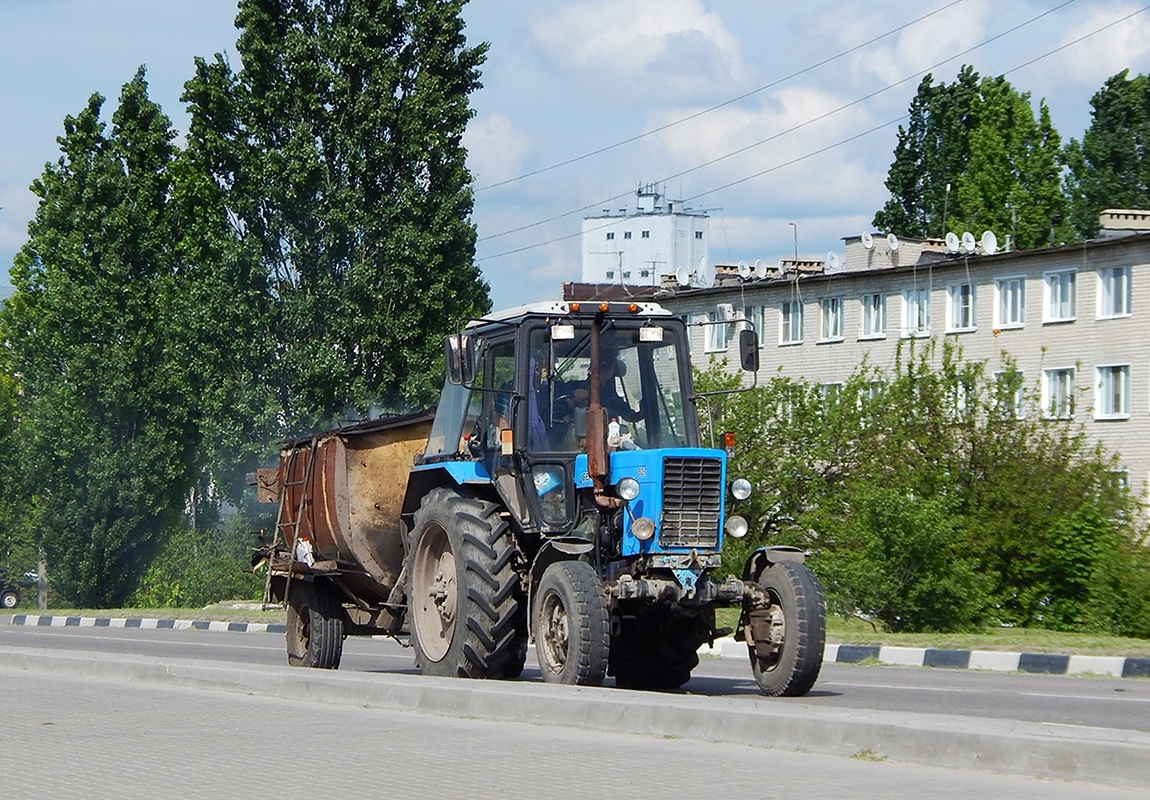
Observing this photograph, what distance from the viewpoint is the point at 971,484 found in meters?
32.8

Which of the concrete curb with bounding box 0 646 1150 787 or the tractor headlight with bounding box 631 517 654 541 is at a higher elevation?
the tractor headlight with bounding box 631 517 654 541

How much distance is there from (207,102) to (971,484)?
77.2 ft

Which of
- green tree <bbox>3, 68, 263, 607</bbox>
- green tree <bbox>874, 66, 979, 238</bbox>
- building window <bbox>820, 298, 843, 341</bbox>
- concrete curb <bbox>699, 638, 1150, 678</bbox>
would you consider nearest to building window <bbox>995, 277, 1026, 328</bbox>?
building window <bbox>820, 298, 843, 341</bbox>

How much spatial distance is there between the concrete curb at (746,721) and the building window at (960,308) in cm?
4772

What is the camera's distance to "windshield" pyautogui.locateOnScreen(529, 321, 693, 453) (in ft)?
44.2

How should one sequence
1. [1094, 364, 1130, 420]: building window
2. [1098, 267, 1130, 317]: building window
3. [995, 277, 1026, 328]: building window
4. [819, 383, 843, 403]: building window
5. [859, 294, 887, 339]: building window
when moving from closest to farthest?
[819, 383, 843, 403]: building window
[1098, 267, 1130, 317]: building window
[1094, 364, 1130, 420]: building window
[995, 277, 1026, 328]: building window
[859, 294, 887, 339]: building window

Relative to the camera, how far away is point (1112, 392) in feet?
177

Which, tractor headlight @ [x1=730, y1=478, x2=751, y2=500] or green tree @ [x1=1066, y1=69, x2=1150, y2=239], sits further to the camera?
green tree @ [x1=1066, y1=69, x2=1150, y2=239]

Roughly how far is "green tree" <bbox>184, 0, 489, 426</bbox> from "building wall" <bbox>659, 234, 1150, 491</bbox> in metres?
11.0

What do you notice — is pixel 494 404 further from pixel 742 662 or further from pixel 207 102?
pixel 207 102

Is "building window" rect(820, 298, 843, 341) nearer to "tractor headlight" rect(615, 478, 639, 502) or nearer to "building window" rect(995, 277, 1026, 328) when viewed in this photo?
"building window" rect(995, 277, 1026, 328)

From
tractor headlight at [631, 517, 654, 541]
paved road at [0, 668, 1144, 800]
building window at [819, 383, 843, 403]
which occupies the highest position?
building window at [819, 383, 843, 403]

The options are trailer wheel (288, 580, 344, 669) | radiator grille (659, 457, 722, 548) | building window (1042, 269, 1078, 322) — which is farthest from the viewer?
building window (1042, 269, 1078, 322)

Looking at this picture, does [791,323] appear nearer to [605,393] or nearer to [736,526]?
[605,393]
